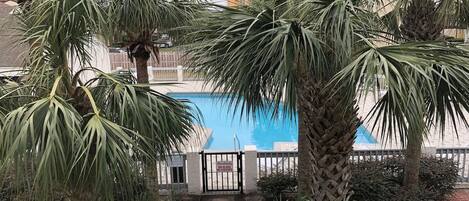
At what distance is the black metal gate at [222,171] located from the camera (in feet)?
28.9

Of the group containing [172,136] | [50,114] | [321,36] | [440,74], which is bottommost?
[172,136]

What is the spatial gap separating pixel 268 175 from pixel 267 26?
14.9 feet

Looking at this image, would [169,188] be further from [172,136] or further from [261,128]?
[261,128]

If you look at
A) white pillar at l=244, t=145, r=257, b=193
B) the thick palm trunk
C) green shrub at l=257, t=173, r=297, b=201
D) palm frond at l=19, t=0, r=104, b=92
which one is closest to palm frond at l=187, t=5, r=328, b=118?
the thick palm trunk

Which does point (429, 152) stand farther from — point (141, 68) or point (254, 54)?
point (254, 54)

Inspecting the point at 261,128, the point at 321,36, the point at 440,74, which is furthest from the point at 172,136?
the point at 261,128

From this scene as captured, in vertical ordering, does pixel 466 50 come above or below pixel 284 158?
above

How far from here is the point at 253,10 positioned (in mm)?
5016

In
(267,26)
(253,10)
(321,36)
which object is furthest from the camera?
(253,10)

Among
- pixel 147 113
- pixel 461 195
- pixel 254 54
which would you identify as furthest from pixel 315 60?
pixel 461 195

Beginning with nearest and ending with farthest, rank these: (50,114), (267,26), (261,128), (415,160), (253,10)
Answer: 1. (50,114)
2. (267,26)
3. (253,10)
4. (415,160)
5. (261,128)

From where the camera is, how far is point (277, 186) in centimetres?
825

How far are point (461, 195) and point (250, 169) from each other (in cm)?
398

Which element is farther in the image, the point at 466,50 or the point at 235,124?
the point at 235,124
